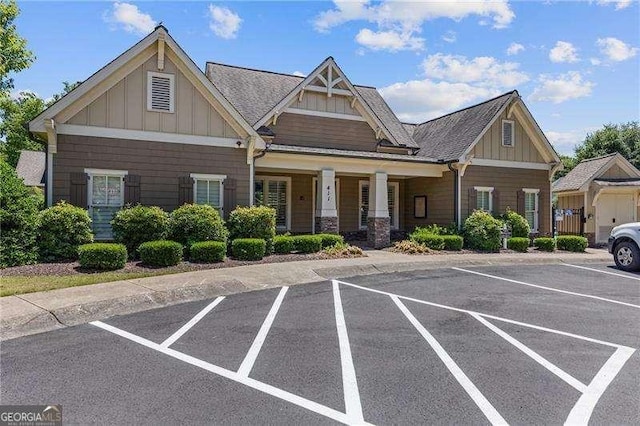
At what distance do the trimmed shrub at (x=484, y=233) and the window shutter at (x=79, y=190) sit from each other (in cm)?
1370

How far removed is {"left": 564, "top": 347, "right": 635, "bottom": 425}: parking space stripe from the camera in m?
3.74

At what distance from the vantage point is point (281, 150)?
50.6ft

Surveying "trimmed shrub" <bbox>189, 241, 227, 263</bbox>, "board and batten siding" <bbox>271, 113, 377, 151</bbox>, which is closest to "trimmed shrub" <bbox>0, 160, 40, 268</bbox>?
"trimmed shrub" <bbox>189, 241, 227, 263</bbox>

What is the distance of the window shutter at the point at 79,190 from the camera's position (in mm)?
12617

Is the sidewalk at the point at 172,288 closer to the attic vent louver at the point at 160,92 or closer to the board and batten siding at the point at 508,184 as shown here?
the board and batten siding at the point at 508,184

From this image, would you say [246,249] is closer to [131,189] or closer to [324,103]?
A: [131,189]

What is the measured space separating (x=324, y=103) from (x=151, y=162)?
820cm

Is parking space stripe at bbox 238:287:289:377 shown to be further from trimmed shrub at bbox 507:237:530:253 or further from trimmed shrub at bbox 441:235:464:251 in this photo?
trimmed shrub at bbox 507:237:530:253

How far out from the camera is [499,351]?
5414 millimetres

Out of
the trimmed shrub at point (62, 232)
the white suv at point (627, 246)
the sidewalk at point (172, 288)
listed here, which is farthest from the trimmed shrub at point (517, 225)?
the trimmed shrub at point (62, 232)

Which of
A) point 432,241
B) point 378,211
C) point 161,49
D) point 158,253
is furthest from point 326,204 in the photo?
point 161,49

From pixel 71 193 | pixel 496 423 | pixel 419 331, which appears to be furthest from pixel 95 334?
pixel 71 193

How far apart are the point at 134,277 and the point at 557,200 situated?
960 inches

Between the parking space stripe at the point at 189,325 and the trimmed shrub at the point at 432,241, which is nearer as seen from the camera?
the parking space stripe at the point at 189,325
